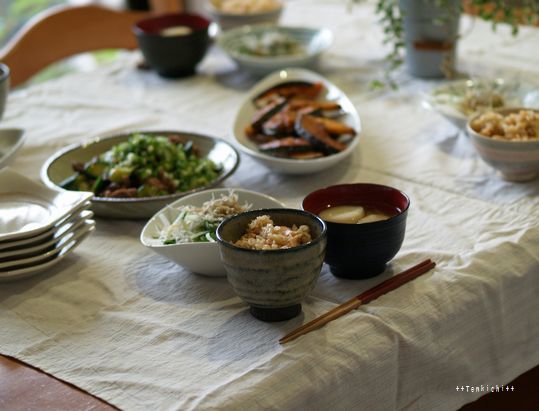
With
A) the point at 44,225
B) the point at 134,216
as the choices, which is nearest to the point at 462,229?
the point at 134,216

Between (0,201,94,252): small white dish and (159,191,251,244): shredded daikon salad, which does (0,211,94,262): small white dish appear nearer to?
(0,201,94,252): small white dish

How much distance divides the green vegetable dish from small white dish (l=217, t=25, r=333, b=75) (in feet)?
1.92

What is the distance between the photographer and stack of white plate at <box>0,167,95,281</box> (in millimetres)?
1155

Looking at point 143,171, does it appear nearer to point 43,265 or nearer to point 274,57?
point 43,265

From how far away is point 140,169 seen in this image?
1408 mm

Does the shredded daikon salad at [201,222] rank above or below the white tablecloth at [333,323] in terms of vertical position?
above

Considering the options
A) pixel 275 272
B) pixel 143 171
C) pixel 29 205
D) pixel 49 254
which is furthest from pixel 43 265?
pixel 275 272

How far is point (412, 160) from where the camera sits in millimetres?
1532

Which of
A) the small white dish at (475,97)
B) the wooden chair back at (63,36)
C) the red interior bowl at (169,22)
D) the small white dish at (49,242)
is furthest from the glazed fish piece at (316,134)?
the wooden chair back at (63,36)

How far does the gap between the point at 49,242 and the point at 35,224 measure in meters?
0.05

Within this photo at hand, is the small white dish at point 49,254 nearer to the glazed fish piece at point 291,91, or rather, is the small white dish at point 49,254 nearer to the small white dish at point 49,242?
the small white dish at point 49,242

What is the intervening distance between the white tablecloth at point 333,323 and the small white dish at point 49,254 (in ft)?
0.12

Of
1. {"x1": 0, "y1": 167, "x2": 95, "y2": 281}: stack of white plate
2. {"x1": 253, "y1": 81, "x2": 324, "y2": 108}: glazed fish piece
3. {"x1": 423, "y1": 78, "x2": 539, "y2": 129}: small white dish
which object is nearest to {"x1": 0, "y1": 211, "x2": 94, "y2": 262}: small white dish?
{"x1": 0, "y1": 167, "x2": 95, "y2": 281}: stack of white plate

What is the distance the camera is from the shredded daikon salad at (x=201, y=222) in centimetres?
114
